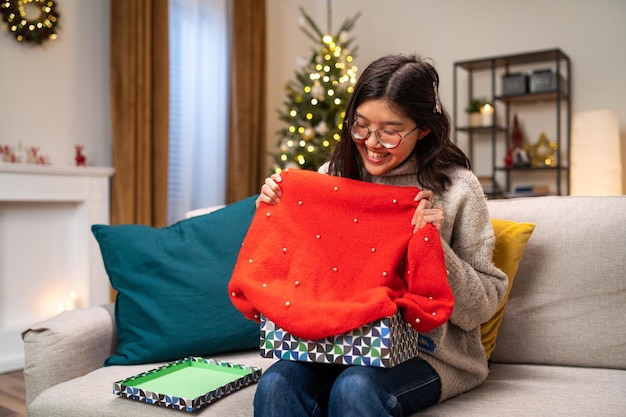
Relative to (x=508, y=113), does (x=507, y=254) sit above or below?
below

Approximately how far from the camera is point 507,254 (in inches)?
65.1

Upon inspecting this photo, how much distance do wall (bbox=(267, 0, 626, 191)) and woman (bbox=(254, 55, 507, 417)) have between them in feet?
11.1

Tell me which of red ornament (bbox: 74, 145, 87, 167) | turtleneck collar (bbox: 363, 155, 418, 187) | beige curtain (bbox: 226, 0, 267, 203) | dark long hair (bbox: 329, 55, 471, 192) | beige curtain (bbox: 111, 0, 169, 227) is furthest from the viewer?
beige curtain (bbox: 226, 0, 267, 203)

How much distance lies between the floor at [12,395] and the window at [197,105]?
1659 mm

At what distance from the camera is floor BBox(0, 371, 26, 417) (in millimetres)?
2611

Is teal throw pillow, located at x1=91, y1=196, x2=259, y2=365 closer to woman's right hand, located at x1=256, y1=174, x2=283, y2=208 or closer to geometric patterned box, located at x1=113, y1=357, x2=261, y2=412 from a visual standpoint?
geometric patterned box, located at x1=113, y1=357, x2=261, y2=412

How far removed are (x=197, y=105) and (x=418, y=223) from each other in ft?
12.1

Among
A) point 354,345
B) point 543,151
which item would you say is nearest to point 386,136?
point 354,345

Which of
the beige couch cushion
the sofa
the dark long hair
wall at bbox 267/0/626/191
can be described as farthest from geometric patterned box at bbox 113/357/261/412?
wall at bbox 267/0/626/191

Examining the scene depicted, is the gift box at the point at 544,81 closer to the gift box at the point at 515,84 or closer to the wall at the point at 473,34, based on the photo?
the gift box at the point at 515,84

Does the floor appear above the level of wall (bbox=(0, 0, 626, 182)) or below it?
below

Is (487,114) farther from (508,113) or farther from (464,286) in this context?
(464,286)

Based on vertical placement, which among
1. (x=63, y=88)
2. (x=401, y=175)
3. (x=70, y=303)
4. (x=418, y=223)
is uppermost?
(x=63, y=88)

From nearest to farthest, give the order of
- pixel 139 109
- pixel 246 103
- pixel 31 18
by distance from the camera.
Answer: pixel 31 18
pixel 139 109
pixel 246 103
